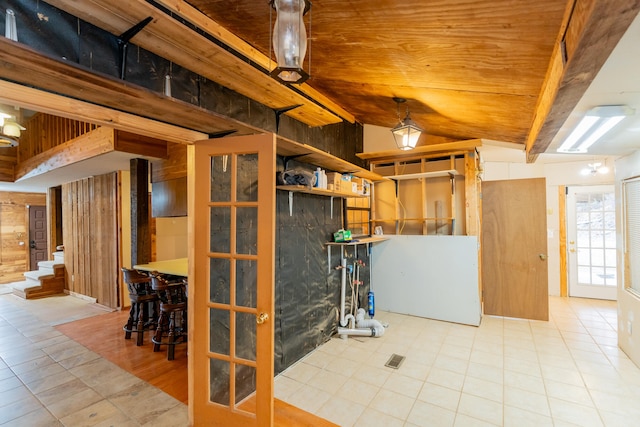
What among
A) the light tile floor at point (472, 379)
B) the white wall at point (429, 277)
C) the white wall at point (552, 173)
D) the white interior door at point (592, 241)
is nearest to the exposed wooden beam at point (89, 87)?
the light tile floor at point (472, 379)

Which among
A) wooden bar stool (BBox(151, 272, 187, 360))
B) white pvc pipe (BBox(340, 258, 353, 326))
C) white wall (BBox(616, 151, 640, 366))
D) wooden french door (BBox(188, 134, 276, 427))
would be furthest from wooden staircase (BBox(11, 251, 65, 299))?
white wall (BBox(616, 151, 640, 366))

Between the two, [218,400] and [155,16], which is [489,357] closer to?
[218,400]

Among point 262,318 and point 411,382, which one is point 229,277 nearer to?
point 262,318

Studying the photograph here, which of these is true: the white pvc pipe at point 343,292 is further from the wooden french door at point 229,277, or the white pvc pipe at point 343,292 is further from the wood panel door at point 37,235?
the wood panel door at point 37,235

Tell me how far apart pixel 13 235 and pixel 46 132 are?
4.27 m

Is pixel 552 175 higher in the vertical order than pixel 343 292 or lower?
higher

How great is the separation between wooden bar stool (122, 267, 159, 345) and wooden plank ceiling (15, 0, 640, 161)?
9.24 ft

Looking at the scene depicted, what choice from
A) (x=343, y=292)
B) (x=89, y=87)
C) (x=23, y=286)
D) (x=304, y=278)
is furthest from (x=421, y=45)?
(x=23, y=286)

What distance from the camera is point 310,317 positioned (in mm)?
3180

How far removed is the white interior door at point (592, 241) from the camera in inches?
204

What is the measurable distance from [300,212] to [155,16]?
80.5 inches

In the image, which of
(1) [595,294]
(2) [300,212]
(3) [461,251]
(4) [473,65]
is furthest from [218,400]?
(1) [595,294]

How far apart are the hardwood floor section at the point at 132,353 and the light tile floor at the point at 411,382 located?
108 millimetres

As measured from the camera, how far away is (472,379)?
2.65m
